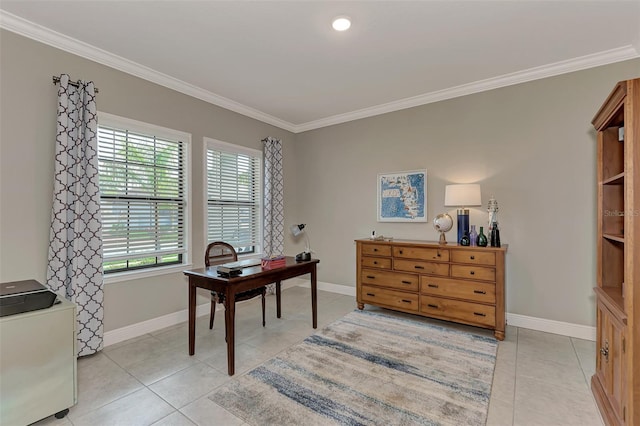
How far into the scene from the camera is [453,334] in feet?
9.71

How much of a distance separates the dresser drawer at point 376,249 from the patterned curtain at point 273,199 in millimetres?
1367

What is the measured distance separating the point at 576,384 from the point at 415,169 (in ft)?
8.38

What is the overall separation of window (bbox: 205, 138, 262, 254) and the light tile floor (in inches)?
46.7

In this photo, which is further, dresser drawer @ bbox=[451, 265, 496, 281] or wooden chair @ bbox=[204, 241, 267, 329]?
wooden chair @ bbox=[204, 241, 267, 329]

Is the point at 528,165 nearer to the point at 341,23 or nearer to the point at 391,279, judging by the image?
the point at 391,279

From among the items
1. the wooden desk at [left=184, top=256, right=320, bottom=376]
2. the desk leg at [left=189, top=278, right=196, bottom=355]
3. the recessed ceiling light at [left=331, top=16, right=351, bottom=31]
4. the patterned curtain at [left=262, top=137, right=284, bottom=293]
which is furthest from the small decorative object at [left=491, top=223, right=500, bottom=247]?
the desk leg at [left=189, top=278, right=196, bottom=355]

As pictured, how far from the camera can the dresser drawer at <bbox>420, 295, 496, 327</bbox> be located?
2.88 metres

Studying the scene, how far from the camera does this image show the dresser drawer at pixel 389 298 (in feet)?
11.0

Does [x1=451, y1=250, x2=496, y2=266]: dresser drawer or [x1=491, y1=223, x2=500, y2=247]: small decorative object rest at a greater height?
[x1=491, y1=223, x2=500, y2=247]: small decorative object

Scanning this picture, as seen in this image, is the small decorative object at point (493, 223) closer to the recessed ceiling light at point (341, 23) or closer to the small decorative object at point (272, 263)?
the small decorative object at point (272, 263)

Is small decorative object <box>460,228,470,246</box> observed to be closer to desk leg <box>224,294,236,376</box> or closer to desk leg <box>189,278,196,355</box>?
desk leg <box>224,294,236,376</box>

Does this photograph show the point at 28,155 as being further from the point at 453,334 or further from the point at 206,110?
the point at 453,334

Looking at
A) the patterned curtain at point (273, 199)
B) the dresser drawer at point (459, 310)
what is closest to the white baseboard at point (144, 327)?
the patterned curtain at point (273, 199)

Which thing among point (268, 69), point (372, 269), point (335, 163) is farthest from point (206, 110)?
point (372, 269)
